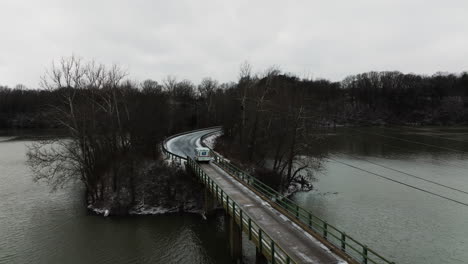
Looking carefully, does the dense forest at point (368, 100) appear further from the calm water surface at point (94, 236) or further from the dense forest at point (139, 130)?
the calm water surface at point (94, 236)

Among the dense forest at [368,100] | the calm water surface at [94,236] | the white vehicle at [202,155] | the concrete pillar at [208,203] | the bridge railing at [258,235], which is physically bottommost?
the calm water surface at [94,236]

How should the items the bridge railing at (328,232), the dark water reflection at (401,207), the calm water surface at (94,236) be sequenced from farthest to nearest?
the dark water reflection at (401,207) → the calm water surface at (94,236) → the bridge railing at (328,232)

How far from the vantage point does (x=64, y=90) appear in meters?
27.1

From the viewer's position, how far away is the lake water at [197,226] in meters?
18.8

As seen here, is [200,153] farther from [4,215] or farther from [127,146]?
[4,215]

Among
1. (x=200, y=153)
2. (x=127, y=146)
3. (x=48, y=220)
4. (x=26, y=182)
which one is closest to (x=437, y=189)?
(x=200, y=153)

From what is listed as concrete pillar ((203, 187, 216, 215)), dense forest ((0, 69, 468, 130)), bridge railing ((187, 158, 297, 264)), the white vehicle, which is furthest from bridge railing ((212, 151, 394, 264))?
dense forest ((0, 69, 468, 130))

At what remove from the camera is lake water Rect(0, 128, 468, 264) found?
18.8m

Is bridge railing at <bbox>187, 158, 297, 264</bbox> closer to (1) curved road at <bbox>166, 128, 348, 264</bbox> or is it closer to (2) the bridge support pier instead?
(1) curved road at <bbox>166, 128, 348, 264</bbox>

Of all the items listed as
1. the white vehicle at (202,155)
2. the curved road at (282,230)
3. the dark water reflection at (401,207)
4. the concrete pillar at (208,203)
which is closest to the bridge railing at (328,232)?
the curved road at (282,230)

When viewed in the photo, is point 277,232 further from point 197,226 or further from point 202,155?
point 202,155

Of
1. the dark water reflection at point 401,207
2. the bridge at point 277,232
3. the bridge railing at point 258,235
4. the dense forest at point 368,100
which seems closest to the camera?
the bridge at point 277,232

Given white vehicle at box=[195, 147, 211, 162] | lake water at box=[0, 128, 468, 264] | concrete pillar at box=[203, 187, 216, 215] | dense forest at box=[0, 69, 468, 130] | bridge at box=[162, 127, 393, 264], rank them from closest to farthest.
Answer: bridge at box=[162, 127, 393, 264]
lake water at box=[0, 128, 468, 264]
concrete pillar at box=[203, 187, 216, 215]
white vehicle at box=[195, 147, 211, 162]
dense forest at box=[0, 69, 468, 130]

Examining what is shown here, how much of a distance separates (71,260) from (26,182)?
2132 cm
